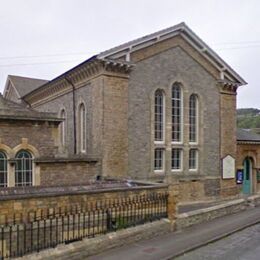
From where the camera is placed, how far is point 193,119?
20219 mm

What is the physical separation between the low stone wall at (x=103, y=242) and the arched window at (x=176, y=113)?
8515 mm

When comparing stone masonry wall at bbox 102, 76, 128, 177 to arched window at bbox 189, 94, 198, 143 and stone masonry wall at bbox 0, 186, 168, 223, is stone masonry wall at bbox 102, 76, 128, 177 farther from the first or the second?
stone masonry wall at bbox 0, 186, 168, 223

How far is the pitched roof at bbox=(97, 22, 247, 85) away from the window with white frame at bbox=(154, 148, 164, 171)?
5.34 m

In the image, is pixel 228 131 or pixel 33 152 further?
pixel 228 131

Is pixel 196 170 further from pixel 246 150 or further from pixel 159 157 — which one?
pixel 246 150

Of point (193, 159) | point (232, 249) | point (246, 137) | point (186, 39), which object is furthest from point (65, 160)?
point (246, 137)

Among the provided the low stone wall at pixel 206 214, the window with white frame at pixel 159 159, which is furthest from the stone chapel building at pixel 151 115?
the low stone wall at pixel 206 214

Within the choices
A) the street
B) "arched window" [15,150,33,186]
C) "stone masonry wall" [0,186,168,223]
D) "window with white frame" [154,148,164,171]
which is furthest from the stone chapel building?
the street

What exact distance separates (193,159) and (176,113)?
2952 mm

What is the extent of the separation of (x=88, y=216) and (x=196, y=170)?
1202 centimetres

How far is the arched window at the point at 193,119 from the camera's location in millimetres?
20094

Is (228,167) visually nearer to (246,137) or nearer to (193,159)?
(193,159)

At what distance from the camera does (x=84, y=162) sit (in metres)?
15.5

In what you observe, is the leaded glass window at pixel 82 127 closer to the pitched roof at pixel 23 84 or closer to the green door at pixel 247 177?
the green door at pixel 247 177
